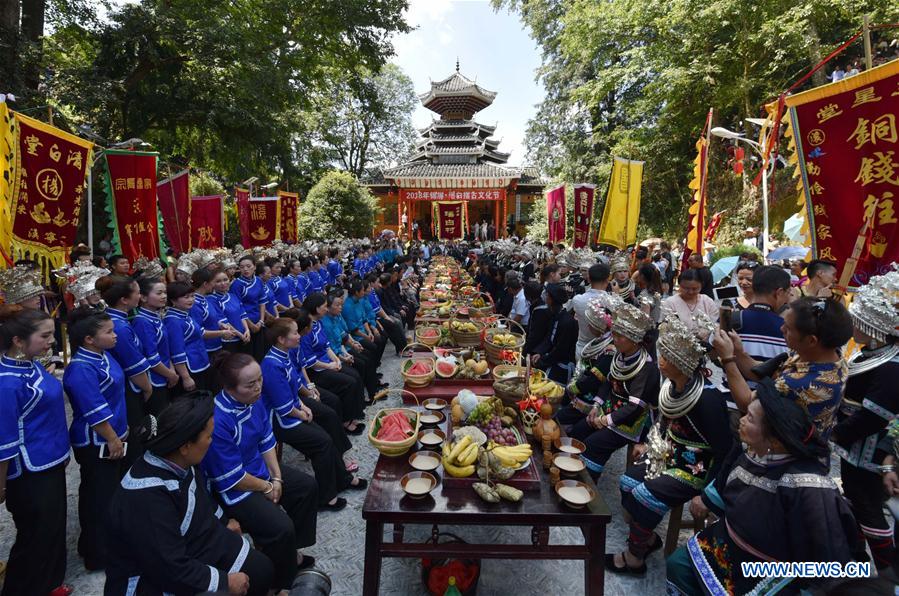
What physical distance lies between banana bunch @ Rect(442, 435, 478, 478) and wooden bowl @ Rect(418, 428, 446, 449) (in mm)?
318

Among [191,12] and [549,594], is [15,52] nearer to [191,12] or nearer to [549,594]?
[191,12]

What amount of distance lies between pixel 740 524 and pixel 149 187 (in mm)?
7691

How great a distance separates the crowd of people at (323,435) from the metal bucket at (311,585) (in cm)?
29

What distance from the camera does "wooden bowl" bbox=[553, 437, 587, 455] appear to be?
3170mm

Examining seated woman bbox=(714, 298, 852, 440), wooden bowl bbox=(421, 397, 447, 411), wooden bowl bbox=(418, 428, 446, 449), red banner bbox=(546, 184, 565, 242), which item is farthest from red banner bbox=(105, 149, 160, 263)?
red banner bbox=(546, 184, 565, 242)

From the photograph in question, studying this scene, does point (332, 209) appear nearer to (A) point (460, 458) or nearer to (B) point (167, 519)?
(A) point (460, 458)

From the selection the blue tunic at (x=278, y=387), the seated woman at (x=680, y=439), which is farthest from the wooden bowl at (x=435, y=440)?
the seated woman at (x=680, y=439)

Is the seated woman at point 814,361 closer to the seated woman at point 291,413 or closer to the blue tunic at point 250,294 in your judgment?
the seated woman at point 291,413

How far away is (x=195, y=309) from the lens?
5293mm

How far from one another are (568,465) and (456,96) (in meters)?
32.4

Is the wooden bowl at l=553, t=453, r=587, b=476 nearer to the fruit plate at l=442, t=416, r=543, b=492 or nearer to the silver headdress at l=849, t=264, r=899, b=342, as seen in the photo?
the fruit plate at l=442, t=416, r=543, b=492

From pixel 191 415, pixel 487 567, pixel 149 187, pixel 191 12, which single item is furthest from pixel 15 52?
pixel 487 567

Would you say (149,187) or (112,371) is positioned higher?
(149,187)

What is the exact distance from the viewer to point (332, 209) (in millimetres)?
18641
